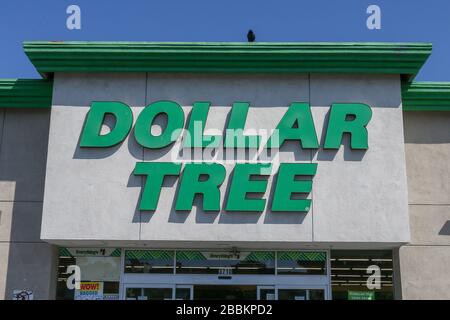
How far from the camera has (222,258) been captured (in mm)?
13977

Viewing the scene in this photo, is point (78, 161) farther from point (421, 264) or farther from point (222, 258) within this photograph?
point (421, 264)

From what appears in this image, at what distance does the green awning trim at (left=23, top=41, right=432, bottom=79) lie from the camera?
13.3 metres

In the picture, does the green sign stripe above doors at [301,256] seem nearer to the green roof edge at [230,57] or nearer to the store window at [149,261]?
the store window at [149,261]

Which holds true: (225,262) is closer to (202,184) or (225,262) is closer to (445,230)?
(202,184)

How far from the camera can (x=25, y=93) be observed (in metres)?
14.1

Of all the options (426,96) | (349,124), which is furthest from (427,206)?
(349,124)

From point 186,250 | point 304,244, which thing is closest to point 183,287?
point 186,250

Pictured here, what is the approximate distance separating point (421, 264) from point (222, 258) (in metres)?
4.70

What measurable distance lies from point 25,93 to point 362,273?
9314mm

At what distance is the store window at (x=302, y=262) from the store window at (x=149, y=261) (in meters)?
2.67

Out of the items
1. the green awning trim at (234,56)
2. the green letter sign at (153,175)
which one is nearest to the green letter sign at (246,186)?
the green letter sign at (153,175)

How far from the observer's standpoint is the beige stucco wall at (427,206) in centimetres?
1344
